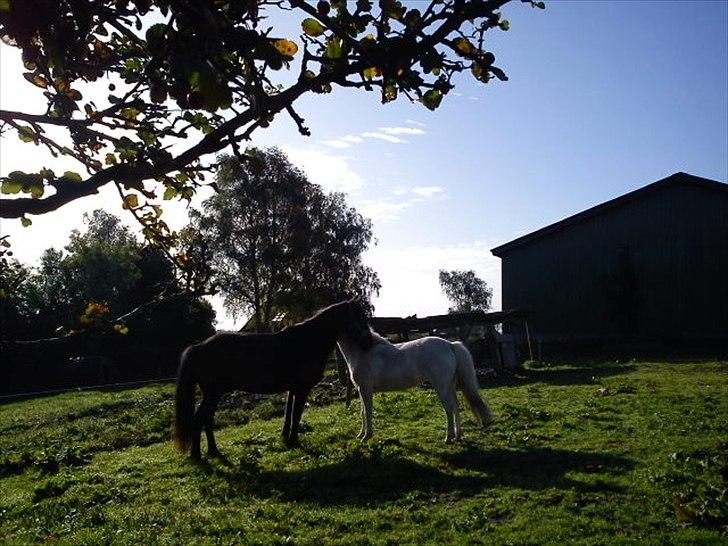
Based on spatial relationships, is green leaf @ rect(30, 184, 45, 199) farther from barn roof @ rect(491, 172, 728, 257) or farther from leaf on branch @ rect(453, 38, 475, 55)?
barn roof @ rect(491, 172, 728, 257)

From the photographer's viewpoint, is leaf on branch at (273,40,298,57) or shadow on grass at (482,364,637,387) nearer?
leaf on branch at (273,40,298,57)

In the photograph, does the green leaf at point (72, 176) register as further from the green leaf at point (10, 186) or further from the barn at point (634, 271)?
the barn at point (634, 271)

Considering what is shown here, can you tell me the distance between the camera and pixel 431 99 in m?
4.36

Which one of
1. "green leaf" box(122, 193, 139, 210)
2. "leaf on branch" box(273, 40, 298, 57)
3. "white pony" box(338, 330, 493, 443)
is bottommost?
"white pony" box(338, 330, 493, 443)

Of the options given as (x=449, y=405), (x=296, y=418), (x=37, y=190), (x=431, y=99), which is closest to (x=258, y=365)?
(x=296, y=418)

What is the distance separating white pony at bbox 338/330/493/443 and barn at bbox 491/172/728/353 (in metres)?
22.4

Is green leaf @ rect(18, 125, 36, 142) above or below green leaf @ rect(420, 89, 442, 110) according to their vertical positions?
above

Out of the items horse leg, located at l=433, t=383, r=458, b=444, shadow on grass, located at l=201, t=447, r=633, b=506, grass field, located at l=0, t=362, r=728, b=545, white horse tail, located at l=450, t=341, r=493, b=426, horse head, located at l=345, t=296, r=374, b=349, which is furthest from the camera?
horse head, located at l=345, t=296, r=374, b=349

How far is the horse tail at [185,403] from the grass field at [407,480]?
1.05 ft

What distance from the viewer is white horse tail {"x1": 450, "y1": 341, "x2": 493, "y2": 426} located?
11695 millimetres

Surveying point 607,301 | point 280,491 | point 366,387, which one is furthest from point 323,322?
point 607,301

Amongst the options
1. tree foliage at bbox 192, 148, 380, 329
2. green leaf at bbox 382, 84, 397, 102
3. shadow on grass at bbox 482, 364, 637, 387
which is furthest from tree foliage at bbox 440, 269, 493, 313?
green leaf at bbox 382, 84, 397, 102

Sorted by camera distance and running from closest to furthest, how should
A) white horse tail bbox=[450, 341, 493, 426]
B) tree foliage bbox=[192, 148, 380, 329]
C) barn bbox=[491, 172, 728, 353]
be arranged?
1. white horse tail bbox=[450, 341, 493, 426]
2. barn bbox=[491, 172, 728, 353]
3. tree foliage bbox=[192, 148, 380, 329]

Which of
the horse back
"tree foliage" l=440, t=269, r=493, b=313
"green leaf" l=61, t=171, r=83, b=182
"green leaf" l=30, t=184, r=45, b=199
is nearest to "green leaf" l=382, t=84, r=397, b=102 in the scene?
"green leaf" l=61, t=171, r=83, b=182
